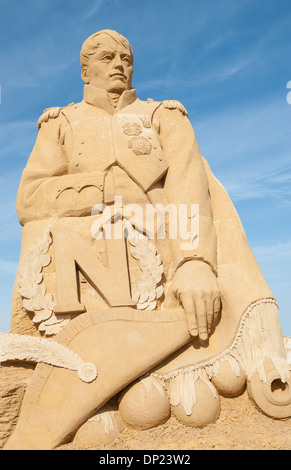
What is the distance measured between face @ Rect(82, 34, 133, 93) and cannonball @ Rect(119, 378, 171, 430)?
2.54m

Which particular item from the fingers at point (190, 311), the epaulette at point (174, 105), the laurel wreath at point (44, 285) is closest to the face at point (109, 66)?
the epaulette at point (174, 105)

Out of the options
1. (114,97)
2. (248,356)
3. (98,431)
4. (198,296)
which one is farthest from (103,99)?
(98,431)

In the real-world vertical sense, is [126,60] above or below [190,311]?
above

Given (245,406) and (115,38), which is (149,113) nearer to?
A: (115,38)

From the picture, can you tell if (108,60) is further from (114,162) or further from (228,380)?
(228,380)

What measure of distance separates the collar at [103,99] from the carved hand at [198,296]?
1615 millimetres

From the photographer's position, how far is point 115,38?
423 centimetres

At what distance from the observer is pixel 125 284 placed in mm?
3576

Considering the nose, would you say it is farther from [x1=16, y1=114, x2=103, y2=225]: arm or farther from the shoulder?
[x1=16, y1=114, x2=103, y2=225]: arm

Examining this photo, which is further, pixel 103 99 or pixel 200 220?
pixel 103 99

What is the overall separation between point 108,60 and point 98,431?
3.05 meters

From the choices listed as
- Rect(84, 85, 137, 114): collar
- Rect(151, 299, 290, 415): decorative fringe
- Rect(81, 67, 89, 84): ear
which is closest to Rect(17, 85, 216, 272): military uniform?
Rect(84, 85, 137, 114): collar

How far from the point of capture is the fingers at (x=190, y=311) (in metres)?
3.39

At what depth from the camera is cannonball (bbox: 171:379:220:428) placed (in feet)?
10.6
